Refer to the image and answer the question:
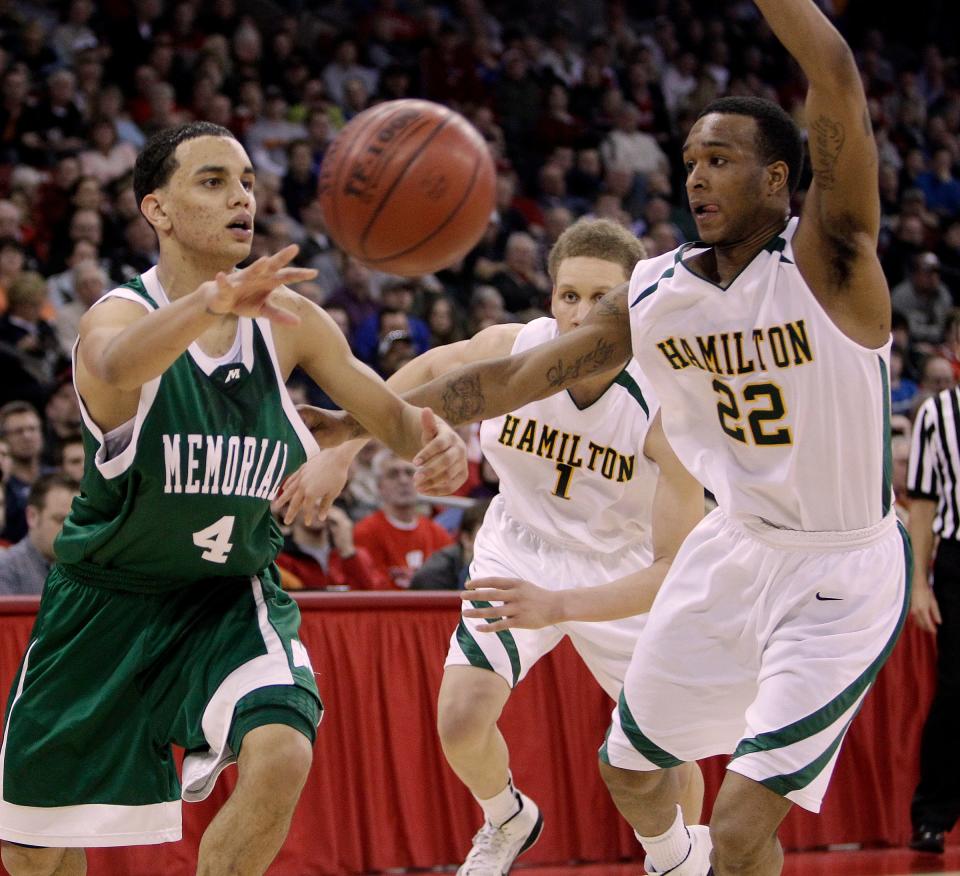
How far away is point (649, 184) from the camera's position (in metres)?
13.1

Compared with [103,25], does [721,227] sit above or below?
below

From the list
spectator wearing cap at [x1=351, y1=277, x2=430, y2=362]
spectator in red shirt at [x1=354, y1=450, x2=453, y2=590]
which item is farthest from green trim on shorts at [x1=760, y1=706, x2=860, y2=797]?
spectator wearing cap at [x1=351, y1=277, x2=430, y2=362]

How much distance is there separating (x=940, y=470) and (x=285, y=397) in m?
3.64

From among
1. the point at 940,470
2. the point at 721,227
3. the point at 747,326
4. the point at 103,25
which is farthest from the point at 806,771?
the point at 103,25

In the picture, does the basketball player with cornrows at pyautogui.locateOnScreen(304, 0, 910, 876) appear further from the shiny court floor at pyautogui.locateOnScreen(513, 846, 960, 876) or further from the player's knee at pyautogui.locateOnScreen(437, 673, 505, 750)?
the shiny court floor at pyautogui.locateOnScreen(513, 846, 960, 876)

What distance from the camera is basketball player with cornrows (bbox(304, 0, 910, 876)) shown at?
3285mm

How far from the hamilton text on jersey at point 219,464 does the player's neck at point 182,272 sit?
0.47 metres

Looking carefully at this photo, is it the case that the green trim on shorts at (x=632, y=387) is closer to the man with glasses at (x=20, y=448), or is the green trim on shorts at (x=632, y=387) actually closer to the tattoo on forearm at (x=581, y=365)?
the tattoo on forearm at (x=581, y=365)

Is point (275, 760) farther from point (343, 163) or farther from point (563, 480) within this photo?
point (343, 163)

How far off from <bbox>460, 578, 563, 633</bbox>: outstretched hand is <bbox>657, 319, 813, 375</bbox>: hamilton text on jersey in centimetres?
72

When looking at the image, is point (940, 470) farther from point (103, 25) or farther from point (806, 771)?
point (103, 25)

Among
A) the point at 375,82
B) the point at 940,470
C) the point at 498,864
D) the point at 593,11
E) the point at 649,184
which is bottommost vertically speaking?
the point at 498,864

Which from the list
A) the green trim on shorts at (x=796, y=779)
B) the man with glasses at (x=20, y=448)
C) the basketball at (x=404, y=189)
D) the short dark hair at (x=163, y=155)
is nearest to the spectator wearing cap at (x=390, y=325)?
the man with glasses at (x=20, y=448)

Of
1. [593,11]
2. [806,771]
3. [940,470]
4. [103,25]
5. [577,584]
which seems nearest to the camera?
[806,771]
